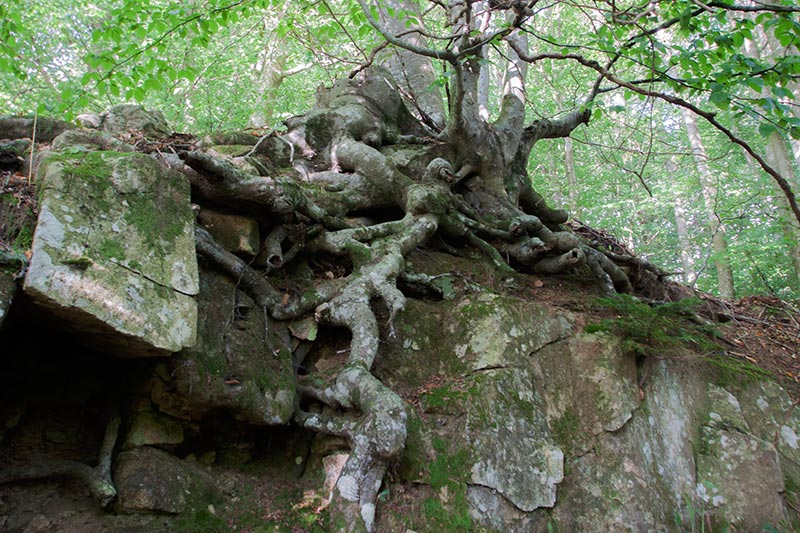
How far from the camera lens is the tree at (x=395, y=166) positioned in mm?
3342

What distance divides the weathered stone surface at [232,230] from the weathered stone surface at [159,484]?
1677 millimetres

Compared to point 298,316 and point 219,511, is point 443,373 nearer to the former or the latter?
point 298,316

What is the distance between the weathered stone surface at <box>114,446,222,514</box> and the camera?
257cm

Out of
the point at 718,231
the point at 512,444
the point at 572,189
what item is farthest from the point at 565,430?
the point at 572,189

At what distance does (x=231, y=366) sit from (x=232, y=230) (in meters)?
1.32

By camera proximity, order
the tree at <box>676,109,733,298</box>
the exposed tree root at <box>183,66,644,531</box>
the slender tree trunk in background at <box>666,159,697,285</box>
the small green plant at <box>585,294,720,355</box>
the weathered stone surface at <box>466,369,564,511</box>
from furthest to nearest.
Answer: the slender tree trunk in background at <box>666,159,697,285</box> < the tree at <box>676,109,733,298</box> < the small green plant at <box>585,294,720,355</box> < the weathered stone surface at <box>466,369,564,511</box> < the exposed tree root at <box>183,66,644,531</box>

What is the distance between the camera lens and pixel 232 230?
3.88 meters

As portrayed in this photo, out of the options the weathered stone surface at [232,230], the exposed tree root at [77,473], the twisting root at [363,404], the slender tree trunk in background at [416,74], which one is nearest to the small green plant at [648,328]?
the twisting root at [363,404]

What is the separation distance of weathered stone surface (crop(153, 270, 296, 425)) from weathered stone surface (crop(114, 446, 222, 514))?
0.30 metres

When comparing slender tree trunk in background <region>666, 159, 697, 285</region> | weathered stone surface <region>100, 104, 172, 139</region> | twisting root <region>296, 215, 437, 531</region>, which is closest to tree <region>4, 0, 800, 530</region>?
twisting root <region>296, 215, 437, 531</region>

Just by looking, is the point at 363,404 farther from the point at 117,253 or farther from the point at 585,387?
the point at 585,387

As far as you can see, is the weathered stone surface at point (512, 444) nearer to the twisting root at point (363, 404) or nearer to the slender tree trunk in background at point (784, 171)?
the twisting root at point (363, 404)

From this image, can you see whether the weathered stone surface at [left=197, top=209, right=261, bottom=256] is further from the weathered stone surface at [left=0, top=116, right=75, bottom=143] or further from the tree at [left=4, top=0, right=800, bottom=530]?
the weathered stone surface at [left=0, top=116, right=75, bottom=143]

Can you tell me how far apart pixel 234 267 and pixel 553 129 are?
19.8 feet
